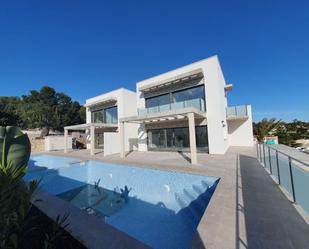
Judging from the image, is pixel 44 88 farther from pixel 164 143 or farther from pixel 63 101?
pixel 164 143

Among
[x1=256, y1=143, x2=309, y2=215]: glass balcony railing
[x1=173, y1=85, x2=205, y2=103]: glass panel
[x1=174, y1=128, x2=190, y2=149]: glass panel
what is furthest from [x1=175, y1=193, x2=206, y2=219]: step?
[x1=173, y1=85, x2=205, y2=103]: glass panel

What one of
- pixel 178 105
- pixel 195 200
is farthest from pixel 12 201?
pixel 178 105

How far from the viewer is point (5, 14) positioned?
12.0 m

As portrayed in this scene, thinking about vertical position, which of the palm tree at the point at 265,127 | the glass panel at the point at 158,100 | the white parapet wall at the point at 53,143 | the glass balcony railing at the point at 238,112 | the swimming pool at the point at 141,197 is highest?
the glass panel at the point at 158,100

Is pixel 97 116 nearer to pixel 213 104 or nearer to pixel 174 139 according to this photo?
pixel 174 139

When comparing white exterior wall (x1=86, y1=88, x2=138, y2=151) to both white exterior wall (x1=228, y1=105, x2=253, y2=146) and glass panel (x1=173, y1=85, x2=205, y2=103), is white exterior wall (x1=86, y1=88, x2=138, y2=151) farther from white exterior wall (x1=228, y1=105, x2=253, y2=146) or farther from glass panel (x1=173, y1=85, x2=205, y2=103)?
white exterior wall (x1=228, y1=105, x2=253, y2=146)

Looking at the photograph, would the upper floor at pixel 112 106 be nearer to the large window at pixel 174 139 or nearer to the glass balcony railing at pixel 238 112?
the large window at pixel 174 139

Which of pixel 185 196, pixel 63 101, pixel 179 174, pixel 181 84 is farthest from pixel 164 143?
pixel 63 101

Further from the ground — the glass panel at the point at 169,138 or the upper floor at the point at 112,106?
the upper floor at the point at 112,106

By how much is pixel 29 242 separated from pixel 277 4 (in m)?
17.2

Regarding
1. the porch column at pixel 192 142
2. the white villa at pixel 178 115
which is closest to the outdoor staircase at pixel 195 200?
the porch column at pixel 192 142

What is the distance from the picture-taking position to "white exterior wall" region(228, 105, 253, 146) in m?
19.4

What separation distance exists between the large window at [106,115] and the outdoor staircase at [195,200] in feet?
51.2

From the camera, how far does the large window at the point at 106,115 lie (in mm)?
21292
